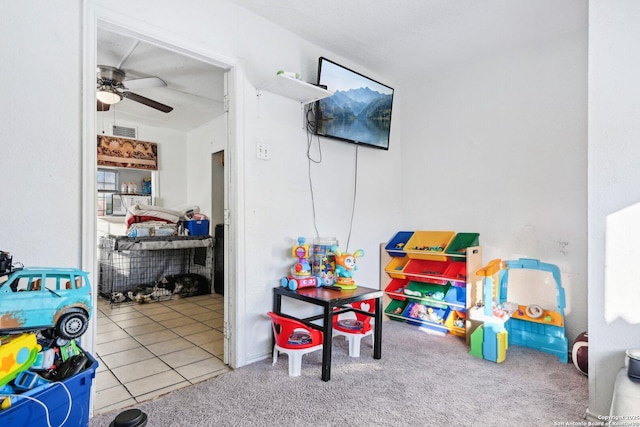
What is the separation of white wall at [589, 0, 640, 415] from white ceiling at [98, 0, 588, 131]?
0.87m

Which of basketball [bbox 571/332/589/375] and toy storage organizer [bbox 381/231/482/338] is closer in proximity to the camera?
basketball [bbox 571/332/589/375]

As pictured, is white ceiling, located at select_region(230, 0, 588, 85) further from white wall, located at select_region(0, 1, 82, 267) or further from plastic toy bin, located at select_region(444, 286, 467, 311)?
plastic toy bin, located at select_region(444, 286, 467, 311)

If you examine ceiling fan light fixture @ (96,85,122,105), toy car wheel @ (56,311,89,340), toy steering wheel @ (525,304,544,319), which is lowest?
toy steering wheel @ (525,304,544,319)

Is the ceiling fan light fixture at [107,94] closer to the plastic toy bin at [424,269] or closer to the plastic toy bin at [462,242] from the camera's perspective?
the plastic toy bin at [424,269]

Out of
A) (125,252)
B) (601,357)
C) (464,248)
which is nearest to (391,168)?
(464,248)

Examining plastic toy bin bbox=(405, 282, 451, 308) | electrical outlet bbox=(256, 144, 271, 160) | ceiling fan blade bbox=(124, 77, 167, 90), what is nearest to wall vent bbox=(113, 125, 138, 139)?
ceiling fan blade bbox=(124, 77, 167, 90)

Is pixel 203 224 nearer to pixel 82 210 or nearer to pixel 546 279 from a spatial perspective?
pixel 82 210

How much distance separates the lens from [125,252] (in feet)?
14.5

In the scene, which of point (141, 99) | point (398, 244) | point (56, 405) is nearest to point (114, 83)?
point (141, 99)

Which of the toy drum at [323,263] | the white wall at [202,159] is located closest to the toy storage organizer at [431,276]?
the toy drum at [323,263]

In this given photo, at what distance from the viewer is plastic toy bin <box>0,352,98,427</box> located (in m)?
1.02

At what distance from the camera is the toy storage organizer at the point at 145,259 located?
412cm

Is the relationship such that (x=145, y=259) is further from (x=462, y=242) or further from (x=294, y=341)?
(x=462, y=242)

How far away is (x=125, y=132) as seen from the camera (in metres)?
4.91
